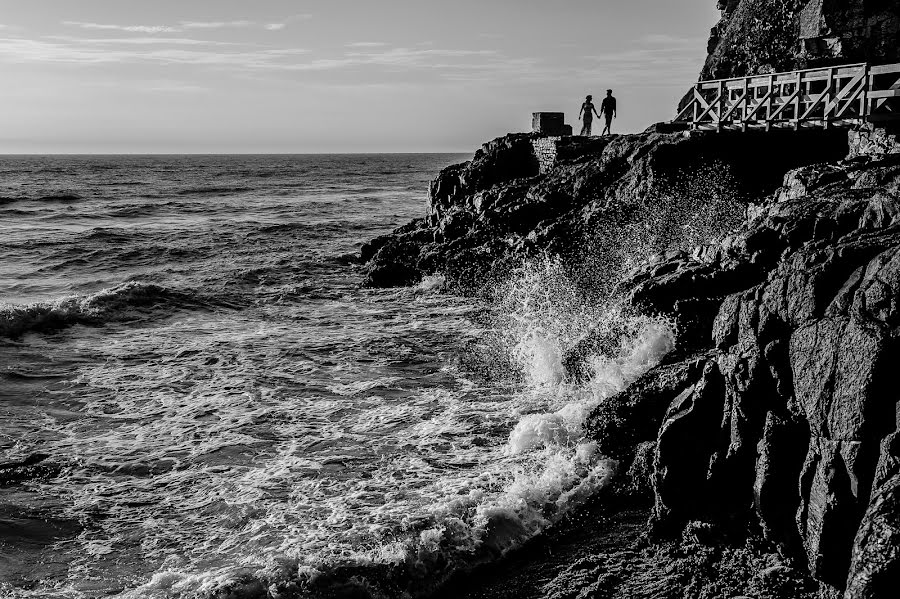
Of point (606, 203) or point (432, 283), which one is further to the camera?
point (432, 283)

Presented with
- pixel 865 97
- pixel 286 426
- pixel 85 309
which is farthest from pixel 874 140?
pixel 85 309

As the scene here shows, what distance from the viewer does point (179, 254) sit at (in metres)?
29.0

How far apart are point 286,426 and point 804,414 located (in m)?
7.13

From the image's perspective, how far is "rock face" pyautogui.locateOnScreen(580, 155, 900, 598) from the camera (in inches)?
225

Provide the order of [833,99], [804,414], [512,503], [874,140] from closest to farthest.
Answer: [804,414] < [512,503] < [874,140] < [833,99]

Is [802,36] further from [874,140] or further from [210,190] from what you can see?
[210,190]

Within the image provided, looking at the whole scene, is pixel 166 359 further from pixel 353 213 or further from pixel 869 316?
pixel 353 213

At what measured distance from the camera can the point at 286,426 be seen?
35.9 ft

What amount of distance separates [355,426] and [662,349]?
14.6ft

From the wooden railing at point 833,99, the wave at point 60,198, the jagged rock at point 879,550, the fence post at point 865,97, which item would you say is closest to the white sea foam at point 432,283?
the wooden railing at point 833,99

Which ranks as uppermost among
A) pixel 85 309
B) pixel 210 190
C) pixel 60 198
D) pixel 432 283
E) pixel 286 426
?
pixel 210 190

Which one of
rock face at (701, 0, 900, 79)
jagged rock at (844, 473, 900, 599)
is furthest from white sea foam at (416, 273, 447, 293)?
jagged rock at (844, 473, 900, 599)

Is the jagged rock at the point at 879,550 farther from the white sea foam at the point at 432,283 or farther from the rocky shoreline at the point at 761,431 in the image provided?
the white sea foam at the point at 432,283

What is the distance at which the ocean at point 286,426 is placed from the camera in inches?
302
